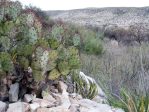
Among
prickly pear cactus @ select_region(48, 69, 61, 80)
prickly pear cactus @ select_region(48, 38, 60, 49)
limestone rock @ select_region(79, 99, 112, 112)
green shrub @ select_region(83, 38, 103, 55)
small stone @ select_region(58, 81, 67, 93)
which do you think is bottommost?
green shrub @ select_region(83, 38, 103, 55)

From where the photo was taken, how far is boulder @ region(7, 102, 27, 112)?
6113 millimetres

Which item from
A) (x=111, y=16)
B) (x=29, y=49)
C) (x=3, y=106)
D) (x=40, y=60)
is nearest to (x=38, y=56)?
(x=40, y=60)

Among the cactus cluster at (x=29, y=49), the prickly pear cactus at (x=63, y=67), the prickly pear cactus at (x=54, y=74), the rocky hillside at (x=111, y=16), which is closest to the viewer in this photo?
the cactus cluster at (x=29, y=49)

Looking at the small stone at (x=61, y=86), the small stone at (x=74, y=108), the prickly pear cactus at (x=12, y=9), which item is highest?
the prickly pear cactus at (x=12, y=9)

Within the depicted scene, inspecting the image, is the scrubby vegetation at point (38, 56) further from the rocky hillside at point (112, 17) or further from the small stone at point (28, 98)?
the rocky hillside at point (112, 17)

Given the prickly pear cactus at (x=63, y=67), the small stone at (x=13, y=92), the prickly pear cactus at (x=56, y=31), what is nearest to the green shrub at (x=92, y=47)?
the prickly pear cactus at (x=56, y=31)

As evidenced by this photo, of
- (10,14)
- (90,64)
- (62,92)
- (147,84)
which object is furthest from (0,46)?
(90,64)

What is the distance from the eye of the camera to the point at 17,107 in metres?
A: 6.16

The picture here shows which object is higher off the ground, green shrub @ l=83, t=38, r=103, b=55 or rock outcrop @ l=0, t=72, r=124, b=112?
rock outcrop @ l=0, t=72, r=124, b=112

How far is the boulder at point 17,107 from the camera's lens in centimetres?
611

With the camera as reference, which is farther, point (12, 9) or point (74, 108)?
point (12, 9)

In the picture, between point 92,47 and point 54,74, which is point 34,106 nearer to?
point 54,74

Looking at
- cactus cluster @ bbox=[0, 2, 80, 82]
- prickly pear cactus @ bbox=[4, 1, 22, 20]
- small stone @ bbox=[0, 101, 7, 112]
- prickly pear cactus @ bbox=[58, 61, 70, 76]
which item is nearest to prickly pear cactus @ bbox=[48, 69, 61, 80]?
cactus cluster @ bbox=[0, 2, 80, 82]

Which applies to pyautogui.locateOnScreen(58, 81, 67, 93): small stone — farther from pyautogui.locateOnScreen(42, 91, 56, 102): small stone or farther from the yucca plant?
the yucca plant
